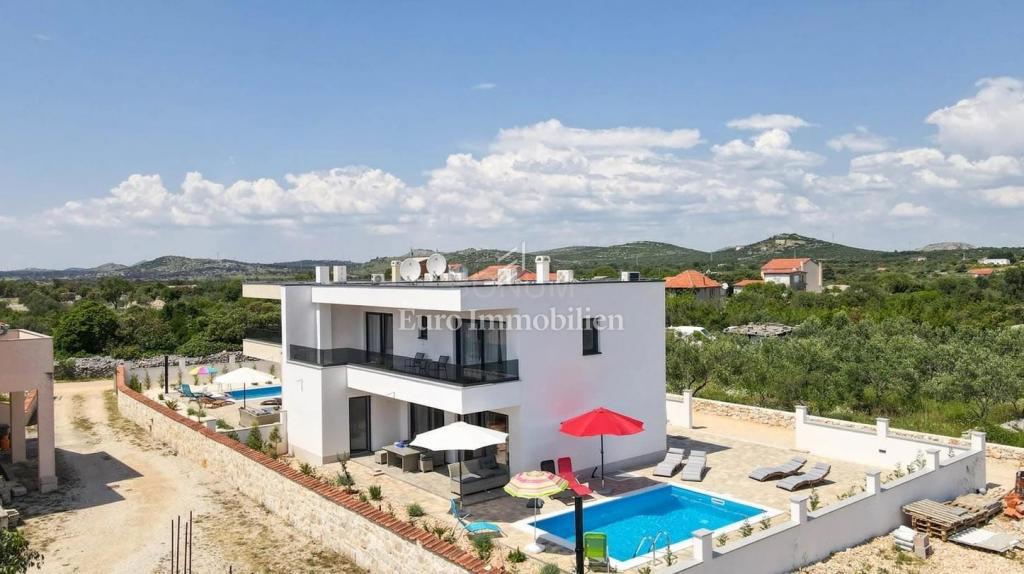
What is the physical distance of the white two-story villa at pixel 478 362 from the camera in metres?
17.0

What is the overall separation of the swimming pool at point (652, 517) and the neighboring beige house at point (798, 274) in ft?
288

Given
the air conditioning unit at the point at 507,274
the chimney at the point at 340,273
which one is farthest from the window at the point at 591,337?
the chimney at the point at 340,273

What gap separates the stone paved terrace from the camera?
14878 millimetres

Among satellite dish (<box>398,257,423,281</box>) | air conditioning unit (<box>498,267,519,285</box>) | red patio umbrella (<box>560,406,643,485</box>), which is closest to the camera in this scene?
red patio umbrella (<box>560,406,643,485</box>)

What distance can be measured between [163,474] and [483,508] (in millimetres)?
10417

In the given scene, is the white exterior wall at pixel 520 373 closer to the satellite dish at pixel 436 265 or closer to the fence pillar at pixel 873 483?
the satellite dish at pixel 436 265

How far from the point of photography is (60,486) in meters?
18.6

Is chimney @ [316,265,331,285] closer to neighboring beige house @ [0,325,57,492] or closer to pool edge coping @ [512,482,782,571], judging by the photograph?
neighboring beige house @ [0,325,57,492]

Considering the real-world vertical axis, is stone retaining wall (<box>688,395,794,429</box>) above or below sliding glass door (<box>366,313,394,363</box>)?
below

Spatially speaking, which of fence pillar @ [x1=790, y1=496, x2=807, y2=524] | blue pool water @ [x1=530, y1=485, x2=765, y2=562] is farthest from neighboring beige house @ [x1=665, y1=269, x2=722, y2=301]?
fence pillar @ [x1=790, y1=496, x2=807, y2=524]

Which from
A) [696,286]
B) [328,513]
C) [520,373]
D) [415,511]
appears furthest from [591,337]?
[696,286]

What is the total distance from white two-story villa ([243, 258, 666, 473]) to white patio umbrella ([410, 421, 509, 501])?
0.54 metres

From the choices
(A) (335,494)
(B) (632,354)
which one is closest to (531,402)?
(B) (632,354)

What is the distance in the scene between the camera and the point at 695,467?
18031 mm
